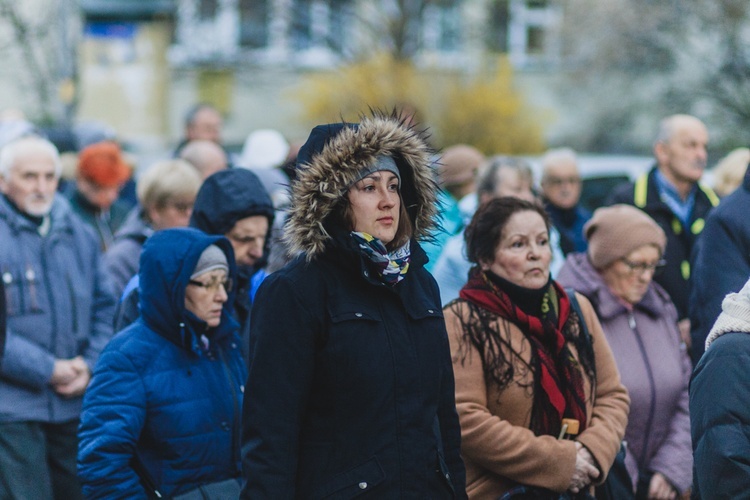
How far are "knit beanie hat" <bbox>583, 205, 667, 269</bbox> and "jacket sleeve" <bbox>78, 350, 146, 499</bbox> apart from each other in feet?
8.15

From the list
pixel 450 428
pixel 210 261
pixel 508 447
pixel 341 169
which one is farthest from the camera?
pixel 210 261

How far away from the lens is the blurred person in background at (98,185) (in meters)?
8.17

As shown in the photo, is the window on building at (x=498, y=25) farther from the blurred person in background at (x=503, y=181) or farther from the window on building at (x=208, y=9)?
the blurred person in background at (x=503, y=181)

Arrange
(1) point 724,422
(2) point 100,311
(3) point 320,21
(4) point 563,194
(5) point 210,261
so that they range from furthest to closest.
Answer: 1. (3) point 320,21
2. (4) point 563,194
3. (2) point 100,311
4. (5) point 210,261
5. (1) point 724,422

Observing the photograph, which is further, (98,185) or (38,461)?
(98,185)

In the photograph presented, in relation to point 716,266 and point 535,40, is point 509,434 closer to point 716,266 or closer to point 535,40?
point 716,266

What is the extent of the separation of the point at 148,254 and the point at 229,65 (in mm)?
20056

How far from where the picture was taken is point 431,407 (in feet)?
12.2

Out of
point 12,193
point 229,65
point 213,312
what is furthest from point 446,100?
point 213,312

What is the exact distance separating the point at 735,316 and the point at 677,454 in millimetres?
2024

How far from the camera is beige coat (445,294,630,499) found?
4430mm

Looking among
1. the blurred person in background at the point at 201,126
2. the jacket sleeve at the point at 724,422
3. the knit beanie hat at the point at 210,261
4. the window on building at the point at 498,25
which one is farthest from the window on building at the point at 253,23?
the jacket sleeve at the point at 724,422

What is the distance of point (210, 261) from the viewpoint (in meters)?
4.64

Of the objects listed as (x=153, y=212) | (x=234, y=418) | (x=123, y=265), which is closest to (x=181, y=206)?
(x=153, y=212)
